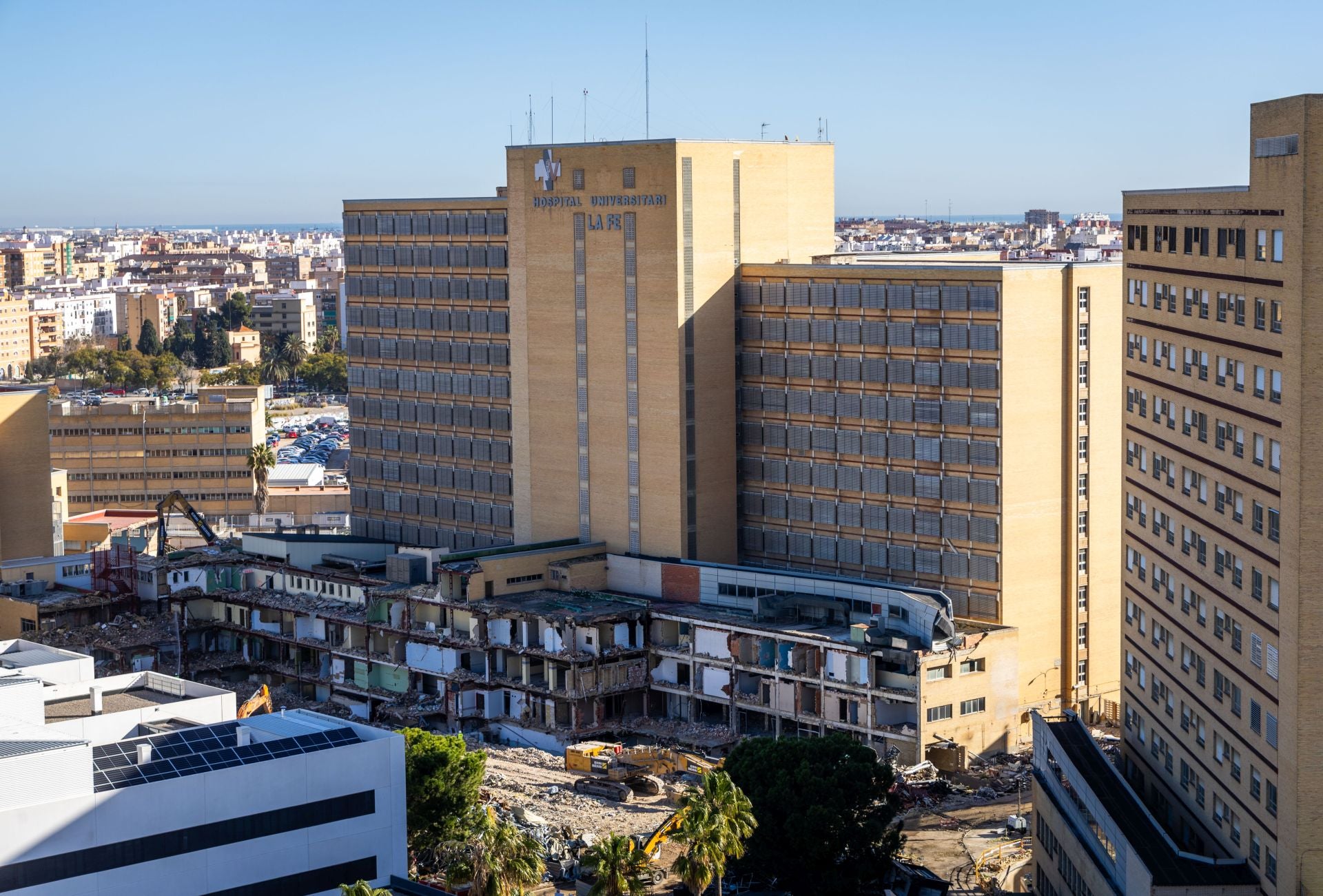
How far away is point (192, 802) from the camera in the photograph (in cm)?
7531

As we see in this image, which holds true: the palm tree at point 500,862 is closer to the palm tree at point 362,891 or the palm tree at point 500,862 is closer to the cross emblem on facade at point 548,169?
the palm tree at point 362,891

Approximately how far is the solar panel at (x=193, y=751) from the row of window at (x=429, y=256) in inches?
2666

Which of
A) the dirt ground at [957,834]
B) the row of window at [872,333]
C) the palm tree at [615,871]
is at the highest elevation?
the row of window at [872,333]

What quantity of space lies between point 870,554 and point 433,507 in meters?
42.3

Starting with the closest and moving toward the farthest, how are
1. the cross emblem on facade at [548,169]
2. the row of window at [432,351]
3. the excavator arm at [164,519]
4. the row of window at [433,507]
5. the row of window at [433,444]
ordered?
1. the cross emblem on facade at [548,169]
2. the row of window at [432,351]
3. the row of window at [433,444]
4. the row of window at [433,507]
5. the excavator arm at [164,519]

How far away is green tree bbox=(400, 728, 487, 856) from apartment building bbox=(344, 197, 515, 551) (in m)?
51.7

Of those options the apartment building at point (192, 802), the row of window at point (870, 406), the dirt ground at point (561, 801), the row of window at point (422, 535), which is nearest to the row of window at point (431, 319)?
the row of window at point (422, 535)

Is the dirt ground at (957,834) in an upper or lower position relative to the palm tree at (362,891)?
lower

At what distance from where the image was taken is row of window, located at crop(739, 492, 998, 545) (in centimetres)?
12088

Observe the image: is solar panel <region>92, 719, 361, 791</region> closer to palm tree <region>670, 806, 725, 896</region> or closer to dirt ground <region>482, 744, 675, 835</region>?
palm tree <region>670, 806, 725, 896</region>

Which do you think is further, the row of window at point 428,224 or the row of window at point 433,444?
the row of window at point 433,444

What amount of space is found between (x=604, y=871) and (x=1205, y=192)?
120ft

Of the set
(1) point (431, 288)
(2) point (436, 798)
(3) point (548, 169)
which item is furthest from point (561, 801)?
(1) point (431, 288)

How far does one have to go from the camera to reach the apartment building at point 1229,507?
68.1m
